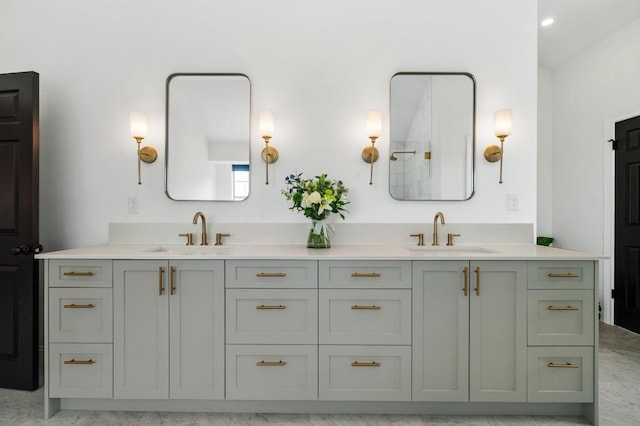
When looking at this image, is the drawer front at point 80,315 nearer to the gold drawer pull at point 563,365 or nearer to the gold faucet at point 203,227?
the gold faucet at point 203,227

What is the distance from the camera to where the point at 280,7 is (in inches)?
94.6

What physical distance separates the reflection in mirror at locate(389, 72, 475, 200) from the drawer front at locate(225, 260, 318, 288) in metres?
1.04

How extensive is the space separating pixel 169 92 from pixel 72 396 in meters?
1.96

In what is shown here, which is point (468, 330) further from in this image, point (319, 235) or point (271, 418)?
point (271, 418)

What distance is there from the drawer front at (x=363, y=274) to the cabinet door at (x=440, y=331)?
0.28 feet

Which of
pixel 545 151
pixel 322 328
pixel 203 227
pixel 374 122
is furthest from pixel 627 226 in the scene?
pixel 203 227

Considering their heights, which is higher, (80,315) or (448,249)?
(448,249)

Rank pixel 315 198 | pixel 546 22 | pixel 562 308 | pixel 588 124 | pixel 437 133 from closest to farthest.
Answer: pixel 562 308
pixel 315 198
pixel 437 133
pixel 546 22
pixel 588 124

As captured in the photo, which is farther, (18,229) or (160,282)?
(18,229)

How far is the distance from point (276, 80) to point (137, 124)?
997mm

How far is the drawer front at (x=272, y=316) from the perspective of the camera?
182cm

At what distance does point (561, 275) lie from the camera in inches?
70.7

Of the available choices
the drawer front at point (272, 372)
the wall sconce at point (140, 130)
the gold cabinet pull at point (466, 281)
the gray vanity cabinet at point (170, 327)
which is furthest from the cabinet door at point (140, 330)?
the gold cabinet pull at point (466, 281)

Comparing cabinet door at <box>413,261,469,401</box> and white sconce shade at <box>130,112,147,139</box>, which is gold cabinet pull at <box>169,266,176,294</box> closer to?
white sconce shade at <box>130,112,147,139</box>
